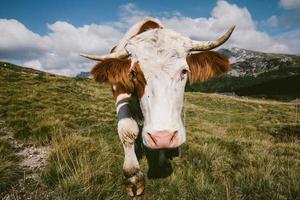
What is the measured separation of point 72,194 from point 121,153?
100 inches

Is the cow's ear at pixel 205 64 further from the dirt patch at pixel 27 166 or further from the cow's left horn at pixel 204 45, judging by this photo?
the dirt patch at pixel 27 166

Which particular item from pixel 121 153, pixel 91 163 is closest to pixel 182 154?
pixel 121 153

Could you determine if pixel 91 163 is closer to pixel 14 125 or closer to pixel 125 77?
pixel 125 77

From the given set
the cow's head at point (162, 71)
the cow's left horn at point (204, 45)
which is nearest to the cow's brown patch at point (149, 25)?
the cow's head at point (162, 71)

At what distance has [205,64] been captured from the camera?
17.0 ft

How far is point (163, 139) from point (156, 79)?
898 mm

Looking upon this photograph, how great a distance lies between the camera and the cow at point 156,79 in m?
4.09

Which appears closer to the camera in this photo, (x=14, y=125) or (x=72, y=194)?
(x=72, y=194)

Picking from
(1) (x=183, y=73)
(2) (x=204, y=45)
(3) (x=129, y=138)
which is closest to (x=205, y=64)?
(2) (x=204, y=45)

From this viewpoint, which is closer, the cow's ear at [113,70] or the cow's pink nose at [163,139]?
the cow's pink nose at [163,139]

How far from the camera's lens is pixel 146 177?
5.41 meters

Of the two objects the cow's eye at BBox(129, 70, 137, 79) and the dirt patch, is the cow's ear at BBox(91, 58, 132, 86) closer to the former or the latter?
the cow's eye at BBox(129, 70, 137, 79)

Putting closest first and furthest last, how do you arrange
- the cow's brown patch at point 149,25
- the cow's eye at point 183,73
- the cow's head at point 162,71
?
the cow's head at point 162,71
the cow's eye at point 183,73
the cow's brown patch at point 149,25

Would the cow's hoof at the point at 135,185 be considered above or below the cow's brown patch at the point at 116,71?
below
